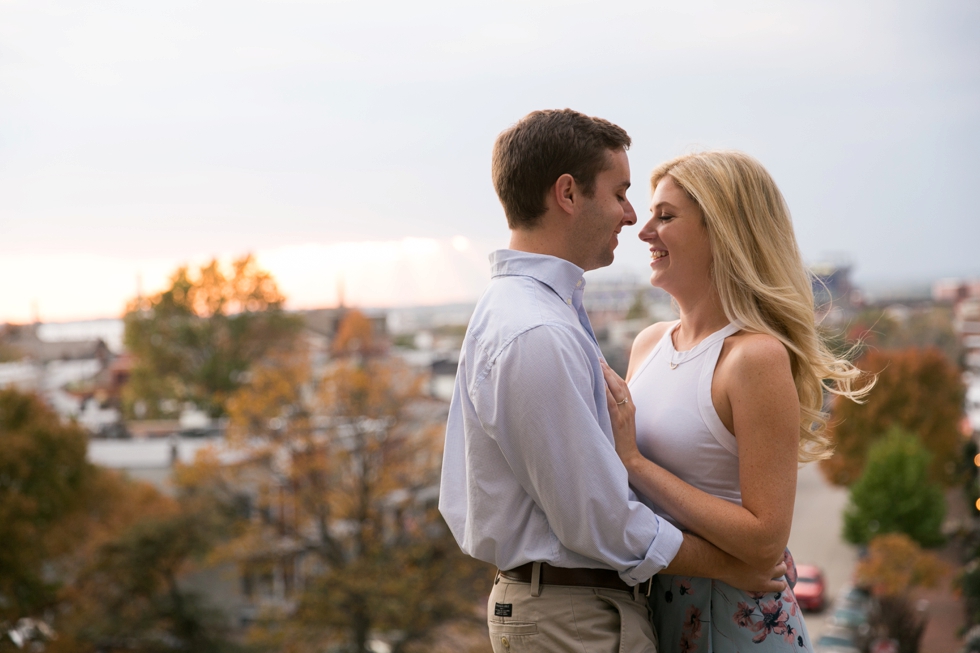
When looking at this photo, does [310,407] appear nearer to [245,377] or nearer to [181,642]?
[181,642]

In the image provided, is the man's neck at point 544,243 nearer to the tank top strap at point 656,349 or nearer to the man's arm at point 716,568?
the tank top strap at point 656,349

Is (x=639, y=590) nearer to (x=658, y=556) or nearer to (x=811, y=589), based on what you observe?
(x=658, y=556)

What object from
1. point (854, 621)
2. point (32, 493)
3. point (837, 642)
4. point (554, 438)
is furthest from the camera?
point (854, 621)

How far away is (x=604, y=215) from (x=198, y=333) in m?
32.9

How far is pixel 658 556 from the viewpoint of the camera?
5.46 feet

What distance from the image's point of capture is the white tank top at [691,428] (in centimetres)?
186

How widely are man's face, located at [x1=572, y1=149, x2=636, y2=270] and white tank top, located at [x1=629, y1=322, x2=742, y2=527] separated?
31 centimetres

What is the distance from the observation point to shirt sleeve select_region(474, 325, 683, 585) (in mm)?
1590

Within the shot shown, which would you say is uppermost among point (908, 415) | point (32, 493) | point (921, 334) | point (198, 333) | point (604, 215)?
point (604, 215)

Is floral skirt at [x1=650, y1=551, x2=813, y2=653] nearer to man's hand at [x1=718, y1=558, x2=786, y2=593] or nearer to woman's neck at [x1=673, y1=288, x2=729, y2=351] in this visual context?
man's hand at [x1=718, y1=558, x2=786, y2=593]

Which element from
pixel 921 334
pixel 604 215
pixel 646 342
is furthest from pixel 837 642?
pixel 921 334

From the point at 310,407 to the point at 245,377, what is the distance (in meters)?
16.6

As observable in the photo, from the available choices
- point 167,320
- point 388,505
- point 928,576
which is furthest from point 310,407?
point 167,320

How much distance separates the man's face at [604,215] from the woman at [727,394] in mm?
162
